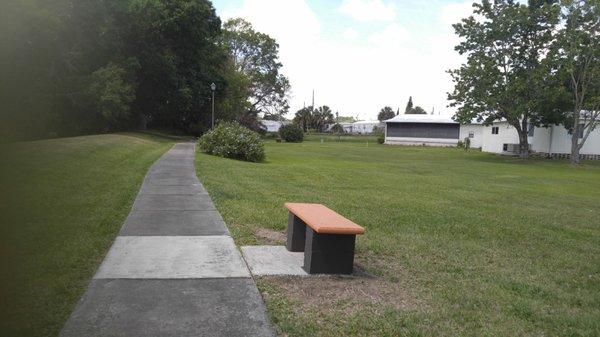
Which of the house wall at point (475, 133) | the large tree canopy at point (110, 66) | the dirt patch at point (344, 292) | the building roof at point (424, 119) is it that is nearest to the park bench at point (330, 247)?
the dirt patch at point (344, 292)

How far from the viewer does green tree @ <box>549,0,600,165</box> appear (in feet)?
109

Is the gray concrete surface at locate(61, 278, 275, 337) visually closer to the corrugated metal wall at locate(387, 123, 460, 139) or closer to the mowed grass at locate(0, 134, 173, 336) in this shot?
the mowed grass at locate(0, 134, 173, 336)

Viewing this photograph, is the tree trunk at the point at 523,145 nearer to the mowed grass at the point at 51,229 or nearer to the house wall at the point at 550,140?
the house wall at the point at 550,140

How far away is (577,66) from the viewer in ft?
114

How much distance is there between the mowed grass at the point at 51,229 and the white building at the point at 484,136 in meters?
37.2

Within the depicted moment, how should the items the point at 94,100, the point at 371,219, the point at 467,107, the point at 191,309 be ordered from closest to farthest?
1. the point at 191,309
2. the point at 371,219
3. the point at 94,100
4. the point at 467,107

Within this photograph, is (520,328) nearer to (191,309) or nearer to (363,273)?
(363,273)

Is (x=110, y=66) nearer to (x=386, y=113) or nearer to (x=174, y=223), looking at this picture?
(x=174, y=223)

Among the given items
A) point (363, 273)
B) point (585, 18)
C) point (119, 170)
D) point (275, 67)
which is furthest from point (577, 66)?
point (275, 67)

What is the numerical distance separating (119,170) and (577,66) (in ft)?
104

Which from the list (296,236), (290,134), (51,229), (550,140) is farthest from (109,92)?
(550,140)

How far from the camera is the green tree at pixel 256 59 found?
2689 inches

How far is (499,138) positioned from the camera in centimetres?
4769

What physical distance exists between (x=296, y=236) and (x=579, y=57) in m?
34.1
